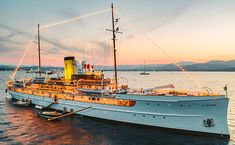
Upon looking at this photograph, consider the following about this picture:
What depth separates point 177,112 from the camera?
2545 centimetres

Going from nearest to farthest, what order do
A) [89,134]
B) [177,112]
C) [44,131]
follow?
[177,112] < [89,134] < [44,131]

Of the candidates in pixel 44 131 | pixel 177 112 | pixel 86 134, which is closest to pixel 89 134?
pixel 86 134

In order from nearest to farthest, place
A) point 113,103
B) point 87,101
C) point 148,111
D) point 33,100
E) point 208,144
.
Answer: point 208,144 < point 148,111 < point 113,103 < point 87,101 < point 33,100

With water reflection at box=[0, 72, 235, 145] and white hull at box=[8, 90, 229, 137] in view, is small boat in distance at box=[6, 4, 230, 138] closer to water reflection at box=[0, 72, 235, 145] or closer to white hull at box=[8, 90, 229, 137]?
white hull at box=[8, 90, 229, 137]

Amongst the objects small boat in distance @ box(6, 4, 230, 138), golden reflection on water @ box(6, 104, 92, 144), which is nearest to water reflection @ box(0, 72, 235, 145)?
golden reflection on water @ box(6, 104, 92, 144)

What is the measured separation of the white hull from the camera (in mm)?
24375

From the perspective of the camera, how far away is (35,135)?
88.5 feet

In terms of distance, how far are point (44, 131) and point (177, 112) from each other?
653 inches

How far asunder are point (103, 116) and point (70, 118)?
22.5ft

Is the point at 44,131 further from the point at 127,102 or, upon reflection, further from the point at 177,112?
the point at 177,112

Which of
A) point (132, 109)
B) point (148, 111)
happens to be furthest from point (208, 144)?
point (132, 109)

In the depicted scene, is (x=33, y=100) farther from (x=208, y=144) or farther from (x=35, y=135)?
(x=208, y=144)

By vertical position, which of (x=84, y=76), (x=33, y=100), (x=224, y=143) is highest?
(x=84, y=76)

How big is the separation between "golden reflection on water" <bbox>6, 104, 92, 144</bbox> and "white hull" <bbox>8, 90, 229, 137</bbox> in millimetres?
5787
